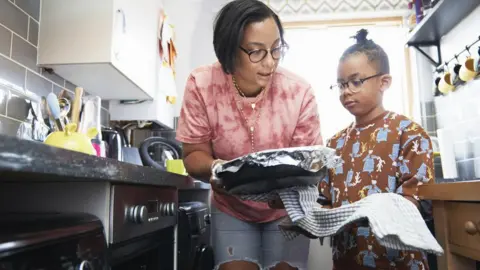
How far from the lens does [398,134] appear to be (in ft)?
4.06

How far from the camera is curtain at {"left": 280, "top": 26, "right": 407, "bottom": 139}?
2645 mm

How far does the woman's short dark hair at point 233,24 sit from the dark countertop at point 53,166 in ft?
1.11

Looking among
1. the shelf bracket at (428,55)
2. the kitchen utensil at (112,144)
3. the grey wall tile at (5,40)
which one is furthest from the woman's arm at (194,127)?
the shelf bracket at (428,55)

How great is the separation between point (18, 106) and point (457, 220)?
4.60 feet

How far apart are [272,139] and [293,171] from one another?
0.32m

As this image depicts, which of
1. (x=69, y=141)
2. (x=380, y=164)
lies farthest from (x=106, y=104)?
(x=380, y=164)

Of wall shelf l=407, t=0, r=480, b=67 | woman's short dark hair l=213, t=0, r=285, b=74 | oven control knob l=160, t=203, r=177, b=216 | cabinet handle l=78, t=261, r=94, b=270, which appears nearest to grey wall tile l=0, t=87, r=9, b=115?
oven control knob l=160, t=203, r=177, b=216

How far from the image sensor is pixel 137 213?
0.99 m

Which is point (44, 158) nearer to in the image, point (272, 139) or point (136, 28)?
point (272, 139)

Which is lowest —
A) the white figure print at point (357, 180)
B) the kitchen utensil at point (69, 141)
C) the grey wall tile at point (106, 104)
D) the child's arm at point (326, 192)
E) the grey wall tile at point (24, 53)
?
the child's arm at point (326, 192)

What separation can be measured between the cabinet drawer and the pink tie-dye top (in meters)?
0.35

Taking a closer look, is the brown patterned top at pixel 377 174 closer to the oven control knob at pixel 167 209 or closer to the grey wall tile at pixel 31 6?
the oven control knob at pixel 167 209

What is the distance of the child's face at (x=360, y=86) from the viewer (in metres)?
1.32

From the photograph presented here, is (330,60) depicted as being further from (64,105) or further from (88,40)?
(64,105)
